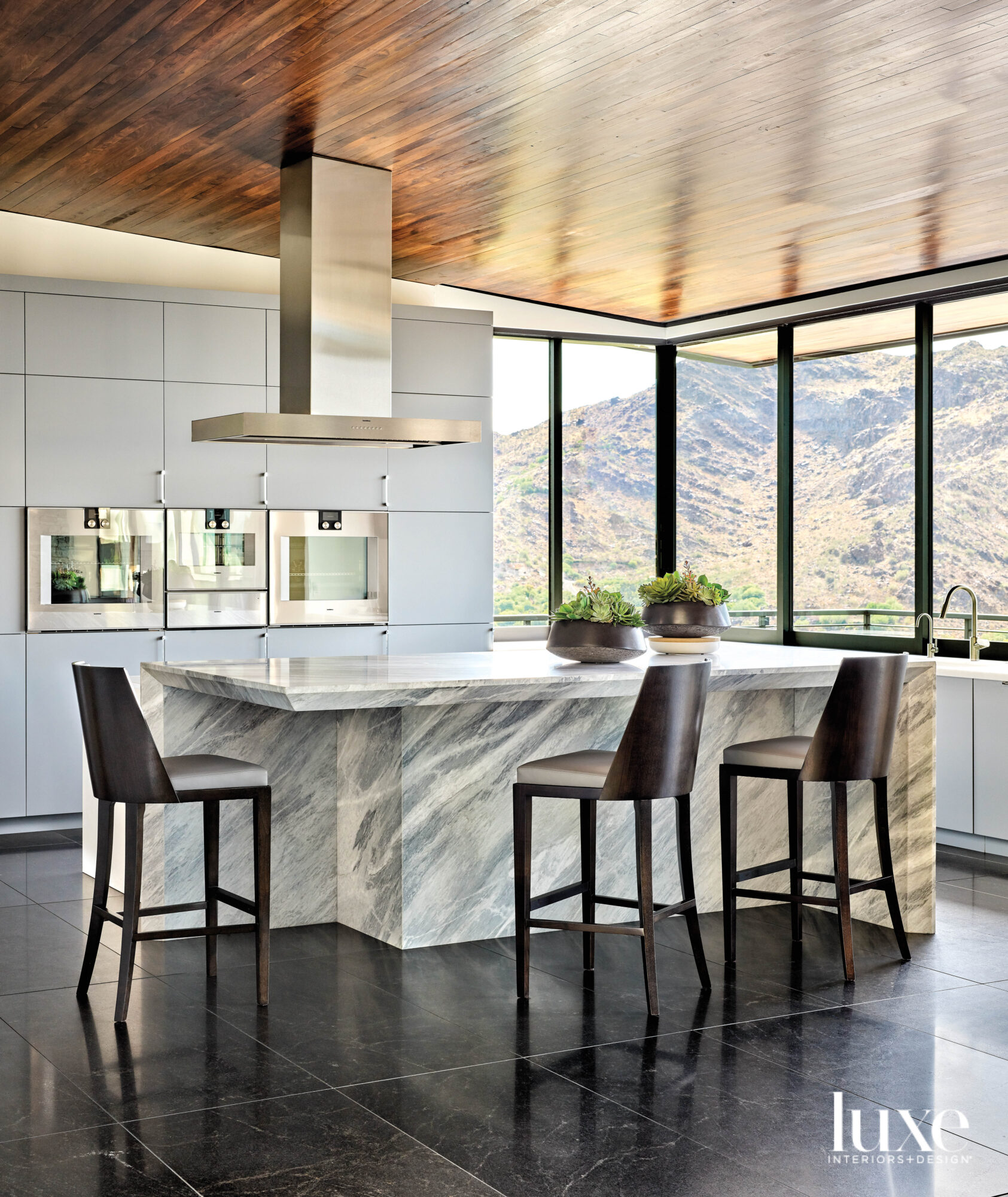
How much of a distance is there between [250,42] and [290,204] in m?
1.23

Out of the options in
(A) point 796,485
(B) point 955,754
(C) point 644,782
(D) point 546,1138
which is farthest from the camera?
(A) point 796,485

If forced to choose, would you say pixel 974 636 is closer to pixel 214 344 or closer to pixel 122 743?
pixel 214 344

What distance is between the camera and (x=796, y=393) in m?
7.41

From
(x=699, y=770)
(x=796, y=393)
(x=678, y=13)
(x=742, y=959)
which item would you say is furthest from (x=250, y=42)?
(x=796, y=393)

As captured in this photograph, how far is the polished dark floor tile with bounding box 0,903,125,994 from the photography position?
384 cm

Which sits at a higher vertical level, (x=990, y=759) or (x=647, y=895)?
(x=990, y=759)

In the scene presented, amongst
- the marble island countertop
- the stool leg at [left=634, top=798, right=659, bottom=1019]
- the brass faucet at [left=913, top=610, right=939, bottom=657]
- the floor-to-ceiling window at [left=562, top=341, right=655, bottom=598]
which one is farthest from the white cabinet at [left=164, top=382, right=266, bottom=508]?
the stool leg at [left=634, top=798, right=659, bottom=1019]

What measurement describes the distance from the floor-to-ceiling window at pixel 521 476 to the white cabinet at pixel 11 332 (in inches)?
108

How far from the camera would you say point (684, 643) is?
4.79 meters

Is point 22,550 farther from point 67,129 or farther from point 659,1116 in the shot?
point 659,1116

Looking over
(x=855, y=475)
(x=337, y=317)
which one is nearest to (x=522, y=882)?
(x=337, y=317)

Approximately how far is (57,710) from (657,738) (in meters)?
3.51

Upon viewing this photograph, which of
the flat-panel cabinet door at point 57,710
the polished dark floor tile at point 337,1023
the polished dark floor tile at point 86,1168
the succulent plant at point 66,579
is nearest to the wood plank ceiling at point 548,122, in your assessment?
the succulent plant at point 66,579

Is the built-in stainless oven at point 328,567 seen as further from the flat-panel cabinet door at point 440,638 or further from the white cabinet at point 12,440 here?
the white cabinet at point 12,440
